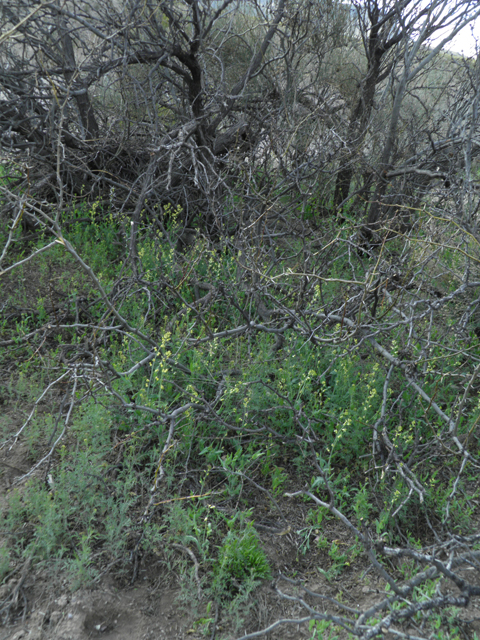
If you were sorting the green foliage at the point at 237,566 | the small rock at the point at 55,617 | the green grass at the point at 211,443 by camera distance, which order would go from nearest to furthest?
the small rock at the point at 55,617 → the green foliage at the point at 237,566 → the green grass at the point at 211,443

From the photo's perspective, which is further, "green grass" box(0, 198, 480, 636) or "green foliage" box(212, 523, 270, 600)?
"green grass" box(0, 198, 480, 636)

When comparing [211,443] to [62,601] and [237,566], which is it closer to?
[237,566]

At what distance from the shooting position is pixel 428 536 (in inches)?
106

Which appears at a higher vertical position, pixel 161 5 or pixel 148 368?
pixel 161 5

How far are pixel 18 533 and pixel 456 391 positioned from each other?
2.95 metres

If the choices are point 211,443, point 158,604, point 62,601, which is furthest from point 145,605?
point 211,443

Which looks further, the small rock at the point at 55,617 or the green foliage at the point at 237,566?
the green foliage at the point at 237,566

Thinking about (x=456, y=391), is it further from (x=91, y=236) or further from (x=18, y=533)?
(x=91, y=236)

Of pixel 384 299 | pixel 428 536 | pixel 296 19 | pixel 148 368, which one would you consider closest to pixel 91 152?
pixel 296 19

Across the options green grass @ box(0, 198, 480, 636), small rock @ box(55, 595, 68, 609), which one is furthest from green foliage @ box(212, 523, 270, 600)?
small rock @ box(55, 595, 68, 609)

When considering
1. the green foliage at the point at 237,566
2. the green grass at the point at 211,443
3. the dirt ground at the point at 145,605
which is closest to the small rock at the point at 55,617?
the dirt ground at the point at 145,605

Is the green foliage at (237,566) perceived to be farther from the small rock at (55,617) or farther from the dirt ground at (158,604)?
the small rock at (55,617)

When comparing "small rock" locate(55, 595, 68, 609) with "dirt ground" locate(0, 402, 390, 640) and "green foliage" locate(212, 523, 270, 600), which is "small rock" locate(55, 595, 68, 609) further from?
"green foliage" locate(212, 523, 270, 600)

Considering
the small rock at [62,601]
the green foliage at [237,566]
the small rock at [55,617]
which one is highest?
the green foliage at [237,566]
